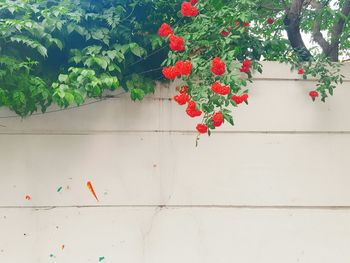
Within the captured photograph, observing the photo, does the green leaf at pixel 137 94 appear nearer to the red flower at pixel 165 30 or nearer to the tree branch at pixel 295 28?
the red flower at pixel 165 30

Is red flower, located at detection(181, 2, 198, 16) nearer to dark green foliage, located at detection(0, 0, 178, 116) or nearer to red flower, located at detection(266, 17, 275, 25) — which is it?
dark green foliage, located at detection(0, 0, 178, 116)

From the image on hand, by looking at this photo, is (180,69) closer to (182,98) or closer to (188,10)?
(182,98)

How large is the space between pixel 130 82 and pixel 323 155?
4.63 ft

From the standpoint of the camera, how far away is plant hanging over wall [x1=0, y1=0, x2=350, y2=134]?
230cm

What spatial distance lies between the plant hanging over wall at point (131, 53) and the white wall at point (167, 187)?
245mm

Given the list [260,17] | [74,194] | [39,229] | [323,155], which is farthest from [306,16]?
[39,229]

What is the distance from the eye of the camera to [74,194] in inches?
107

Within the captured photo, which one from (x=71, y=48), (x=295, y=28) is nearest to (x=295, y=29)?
(x=295, y=28)

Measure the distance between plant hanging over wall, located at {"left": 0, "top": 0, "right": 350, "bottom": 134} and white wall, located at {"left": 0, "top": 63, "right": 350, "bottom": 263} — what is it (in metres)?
0.25

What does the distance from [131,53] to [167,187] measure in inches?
36.3

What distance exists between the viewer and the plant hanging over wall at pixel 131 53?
2297mm

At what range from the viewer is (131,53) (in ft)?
8.48

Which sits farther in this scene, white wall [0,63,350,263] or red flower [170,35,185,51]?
white wall [0,63,350,263]

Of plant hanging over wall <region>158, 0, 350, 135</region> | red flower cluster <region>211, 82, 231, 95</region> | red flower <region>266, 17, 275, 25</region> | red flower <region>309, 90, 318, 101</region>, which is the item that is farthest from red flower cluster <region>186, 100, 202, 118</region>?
red flower <region>266, 17, 275, 25</region>
